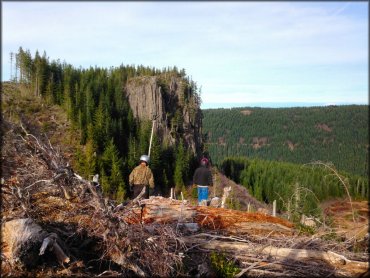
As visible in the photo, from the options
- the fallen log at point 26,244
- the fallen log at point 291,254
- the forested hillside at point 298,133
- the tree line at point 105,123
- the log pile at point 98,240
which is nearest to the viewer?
the fallen log at point 26,244

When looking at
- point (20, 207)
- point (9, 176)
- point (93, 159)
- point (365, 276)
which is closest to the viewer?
point (365, 276)

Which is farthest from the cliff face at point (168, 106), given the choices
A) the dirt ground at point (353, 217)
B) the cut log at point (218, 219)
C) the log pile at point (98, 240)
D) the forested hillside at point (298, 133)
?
the forested hillside at point (298, 133)

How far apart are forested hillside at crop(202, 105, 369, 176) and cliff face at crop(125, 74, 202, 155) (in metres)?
107

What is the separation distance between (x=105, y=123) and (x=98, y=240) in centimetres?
3146

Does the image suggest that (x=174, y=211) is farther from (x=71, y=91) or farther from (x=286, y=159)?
(x=286, y=159)

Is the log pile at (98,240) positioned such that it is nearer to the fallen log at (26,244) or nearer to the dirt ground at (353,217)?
the fallen log at (26,244)

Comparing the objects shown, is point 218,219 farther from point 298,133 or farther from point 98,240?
point 298,133

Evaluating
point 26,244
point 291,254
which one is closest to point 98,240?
point 26,244

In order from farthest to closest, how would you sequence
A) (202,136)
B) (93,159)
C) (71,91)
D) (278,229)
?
(202,136), (71,91), (93,159), (278,229)

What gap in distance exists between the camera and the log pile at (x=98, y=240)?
15.7ft

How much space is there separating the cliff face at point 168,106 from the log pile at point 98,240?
34.9 meters

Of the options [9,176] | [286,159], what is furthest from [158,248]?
[286,159]

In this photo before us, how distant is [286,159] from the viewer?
160 metres

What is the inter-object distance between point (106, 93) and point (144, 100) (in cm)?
434
